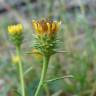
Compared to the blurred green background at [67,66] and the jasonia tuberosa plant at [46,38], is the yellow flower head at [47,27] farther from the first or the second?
the blurred green background at [67,66]

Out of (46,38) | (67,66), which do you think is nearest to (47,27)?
(46,38)

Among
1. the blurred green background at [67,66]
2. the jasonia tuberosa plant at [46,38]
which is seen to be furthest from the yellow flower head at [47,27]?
the blurred green background at [67,66]

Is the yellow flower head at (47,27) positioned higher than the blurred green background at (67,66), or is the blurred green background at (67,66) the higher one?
the yellow flower head at (47,27)

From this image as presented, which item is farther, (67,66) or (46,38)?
(67,66)

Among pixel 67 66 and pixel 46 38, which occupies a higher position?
pixel 46 38

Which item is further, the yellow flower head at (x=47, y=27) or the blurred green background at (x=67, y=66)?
the blurred green background at (x=67, y=66)

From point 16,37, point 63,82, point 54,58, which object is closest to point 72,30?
point 54,58

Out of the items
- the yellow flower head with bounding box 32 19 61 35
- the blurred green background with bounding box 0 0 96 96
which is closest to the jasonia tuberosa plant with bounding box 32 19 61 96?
the yellow flower head with bounding box 32 19 61 35

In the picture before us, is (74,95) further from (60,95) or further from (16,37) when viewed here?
(16,37)

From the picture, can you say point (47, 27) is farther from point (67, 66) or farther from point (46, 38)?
point (67, 66)

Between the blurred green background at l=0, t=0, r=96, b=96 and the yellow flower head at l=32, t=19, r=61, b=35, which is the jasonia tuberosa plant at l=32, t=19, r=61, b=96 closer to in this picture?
the yellow flower head at l=32, t=19, r=61, b=35

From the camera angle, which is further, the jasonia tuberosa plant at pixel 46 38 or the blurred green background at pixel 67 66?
the blurred green background at pixel 67 66

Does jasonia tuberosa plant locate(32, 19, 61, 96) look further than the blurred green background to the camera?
No
